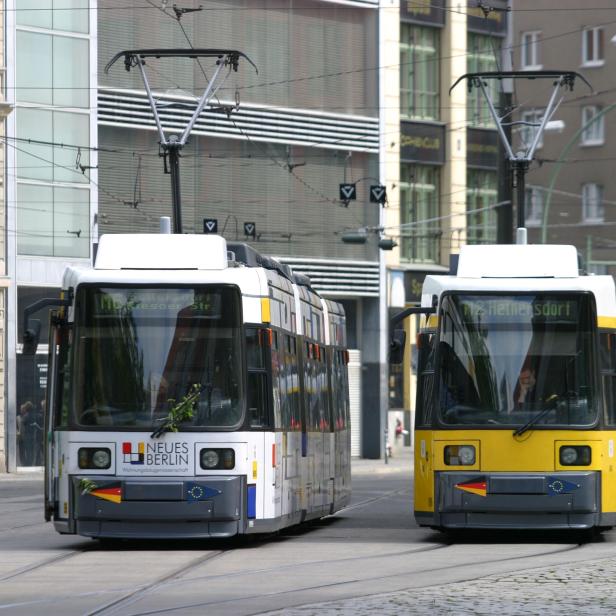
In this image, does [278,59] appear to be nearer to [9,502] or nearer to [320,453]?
[9,502]

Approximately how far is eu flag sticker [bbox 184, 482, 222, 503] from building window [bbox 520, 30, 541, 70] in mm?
56076

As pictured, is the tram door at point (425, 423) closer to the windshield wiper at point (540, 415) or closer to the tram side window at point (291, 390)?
the windshield wiper at point (540, 415)

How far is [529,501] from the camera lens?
736 inches

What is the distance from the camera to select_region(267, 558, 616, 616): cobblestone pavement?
12.2 meters

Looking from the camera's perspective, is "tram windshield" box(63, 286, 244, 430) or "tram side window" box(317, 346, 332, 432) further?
"tram side window" box(317, 346, 332, 432)

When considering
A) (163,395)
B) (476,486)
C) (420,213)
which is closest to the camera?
(163,395)

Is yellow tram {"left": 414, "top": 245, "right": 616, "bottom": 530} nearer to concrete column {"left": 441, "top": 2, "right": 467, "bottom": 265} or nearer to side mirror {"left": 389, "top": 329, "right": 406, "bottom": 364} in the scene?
side mirror {"left": 389, "top": 329, "right": 406, "bottom": 364}

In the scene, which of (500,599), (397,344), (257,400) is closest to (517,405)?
(397,344)

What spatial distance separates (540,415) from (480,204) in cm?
3873

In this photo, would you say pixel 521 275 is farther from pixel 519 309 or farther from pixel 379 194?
pixel 379 194

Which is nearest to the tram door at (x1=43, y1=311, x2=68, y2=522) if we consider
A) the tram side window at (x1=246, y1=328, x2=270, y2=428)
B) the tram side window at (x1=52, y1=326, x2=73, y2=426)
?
the tram side window at (x1=52, y1=326, x2=73, y2=426)

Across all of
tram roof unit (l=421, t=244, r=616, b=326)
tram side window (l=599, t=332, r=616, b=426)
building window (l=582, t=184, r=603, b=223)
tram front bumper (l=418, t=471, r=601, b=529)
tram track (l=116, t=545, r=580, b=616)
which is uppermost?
building window (l=582, t=184, r=603, b=223)

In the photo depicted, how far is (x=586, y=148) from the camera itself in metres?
72.9

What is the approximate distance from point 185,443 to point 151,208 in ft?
94.6
